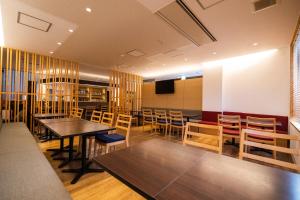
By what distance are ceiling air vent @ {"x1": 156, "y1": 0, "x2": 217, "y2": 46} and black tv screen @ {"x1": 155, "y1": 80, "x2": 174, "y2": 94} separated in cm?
382

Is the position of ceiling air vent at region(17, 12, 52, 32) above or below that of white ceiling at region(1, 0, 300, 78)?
above

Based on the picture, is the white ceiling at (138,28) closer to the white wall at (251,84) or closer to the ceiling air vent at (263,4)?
the ceiling air vent at (263,4)

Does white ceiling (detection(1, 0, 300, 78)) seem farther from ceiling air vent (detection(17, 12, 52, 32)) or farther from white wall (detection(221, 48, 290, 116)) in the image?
white wall (detection(221, 48, 290, 116))

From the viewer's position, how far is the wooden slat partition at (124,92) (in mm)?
7242

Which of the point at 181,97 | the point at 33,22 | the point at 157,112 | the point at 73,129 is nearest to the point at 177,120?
the point at 157,112

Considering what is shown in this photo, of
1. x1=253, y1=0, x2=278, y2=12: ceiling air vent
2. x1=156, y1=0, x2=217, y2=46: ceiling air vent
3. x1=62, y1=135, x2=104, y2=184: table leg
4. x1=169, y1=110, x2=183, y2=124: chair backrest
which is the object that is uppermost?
x1=253, y1=0, x2=278, y2=12: ceiling air vent

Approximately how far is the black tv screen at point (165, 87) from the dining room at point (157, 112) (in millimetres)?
76

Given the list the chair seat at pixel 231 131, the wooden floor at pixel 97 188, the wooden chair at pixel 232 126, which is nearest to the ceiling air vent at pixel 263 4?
the wooden chair at pixel 232 126

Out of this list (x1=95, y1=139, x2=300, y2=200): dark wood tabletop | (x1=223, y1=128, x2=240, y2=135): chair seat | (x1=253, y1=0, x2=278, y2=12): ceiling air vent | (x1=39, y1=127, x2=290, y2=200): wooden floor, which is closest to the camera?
(x1=95, y1=139, x2=300, y2=200): dark wood tabletop

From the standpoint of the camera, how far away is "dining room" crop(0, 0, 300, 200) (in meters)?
0.98

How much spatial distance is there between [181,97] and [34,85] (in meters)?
5.99

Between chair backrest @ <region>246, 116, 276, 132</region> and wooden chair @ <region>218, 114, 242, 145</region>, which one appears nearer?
chair backrest @ <region>246, 116, 276, 132</region>

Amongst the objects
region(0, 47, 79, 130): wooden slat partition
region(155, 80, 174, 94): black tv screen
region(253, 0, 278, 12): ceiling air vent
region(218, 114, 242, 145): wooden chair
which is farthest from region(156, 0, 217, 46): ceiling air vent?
region(0, 47, 79, 130): wooden slat partition

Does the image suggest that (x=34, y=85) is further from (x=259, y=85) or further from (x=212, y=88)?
(x=259, y=85)
